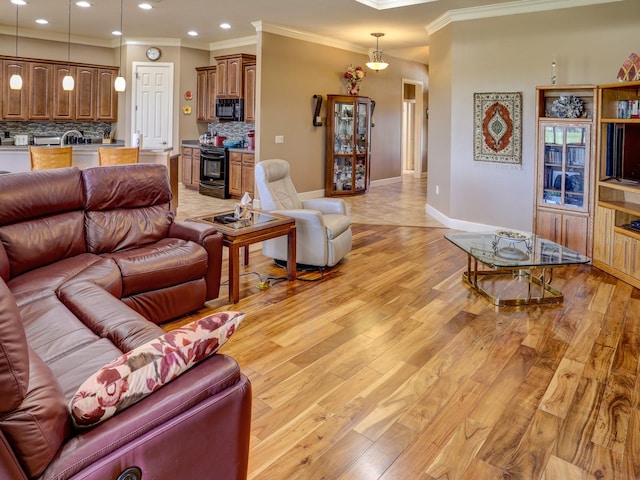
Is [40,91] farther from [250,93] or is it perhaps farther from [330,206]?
[330,206]

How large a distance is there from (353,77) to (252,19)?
2496 mm

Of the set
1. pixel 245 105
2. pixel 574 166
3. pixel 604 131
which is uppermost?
pixel 245 105

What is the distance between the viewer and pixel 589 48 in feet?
17.2

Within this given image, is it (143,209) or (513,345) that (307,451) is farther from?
(143,209)

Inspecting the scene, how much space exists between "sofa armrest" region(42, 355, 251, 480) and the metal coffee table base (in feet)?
9.23

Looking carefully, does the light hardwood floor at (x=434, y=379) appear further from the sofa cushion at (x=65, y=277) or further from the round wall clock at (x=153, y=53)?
the round wall clock at (x=153, y=53)

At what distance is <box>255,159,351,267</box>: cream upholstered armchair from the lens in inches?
174

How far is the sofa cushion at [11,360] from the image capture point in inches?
40.1

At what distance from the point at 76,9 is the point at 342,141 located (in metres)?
4.78

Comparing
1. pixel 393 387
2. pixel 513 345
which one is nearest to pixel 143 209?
pixel 393 387

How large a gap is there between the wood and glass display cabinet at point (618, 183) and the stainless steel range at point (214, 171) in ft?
19.6

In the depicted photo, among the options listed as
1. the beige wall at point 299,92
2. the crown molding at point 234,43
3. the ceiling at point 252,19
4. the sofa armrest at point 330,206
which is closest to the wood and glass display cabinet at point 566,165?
the ceiling at point 252,19

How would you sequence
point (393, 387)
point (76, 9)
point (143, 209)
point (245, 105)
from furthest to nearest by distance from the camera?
1. point (245, 105)
2. point (76, 9)
3. point (143, 209)
4. point (393, 387)

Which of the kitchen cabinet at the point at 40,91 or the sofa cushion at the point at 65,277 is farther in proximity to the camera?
the kitchen cabinet at the point at 40,91
